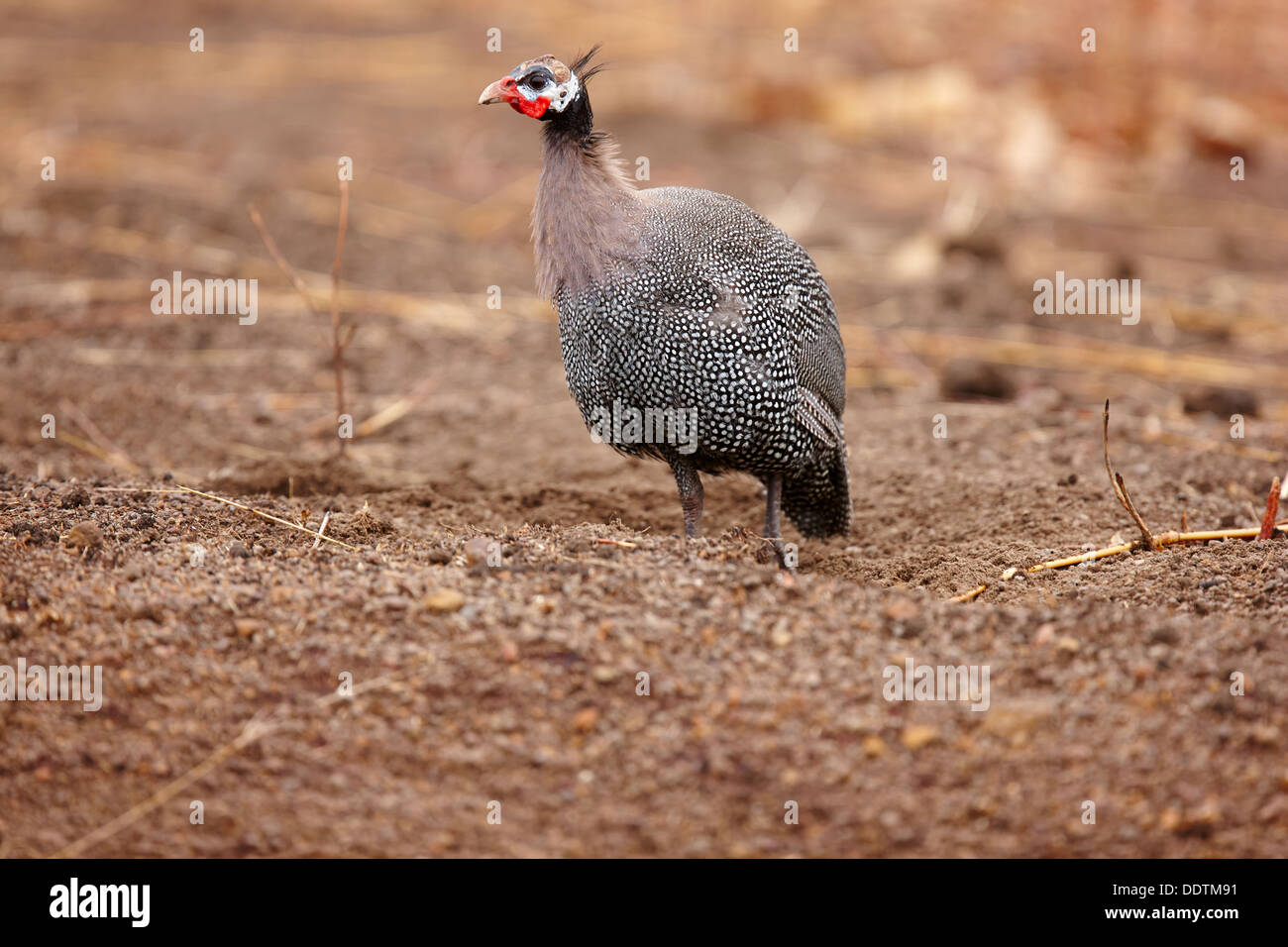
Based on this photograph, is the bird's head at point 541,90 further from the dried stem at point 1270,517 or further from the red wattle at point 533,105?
the dried stem at point 1270,517

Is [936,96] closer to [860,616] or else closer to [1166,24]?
[1166,24]

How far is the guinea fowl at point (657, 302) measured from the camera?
4094mm

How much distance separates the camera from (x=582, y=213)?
416 cm

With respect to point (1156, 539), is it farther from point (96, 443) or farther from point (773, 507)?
point (96, 443)

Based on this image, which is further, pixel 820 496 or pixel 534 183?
pixel 534 183

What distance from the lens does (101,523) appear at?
3967 millimetres

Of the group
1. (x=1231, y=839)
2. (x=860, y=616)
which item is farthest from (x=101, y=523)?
(x=1231, y=839)

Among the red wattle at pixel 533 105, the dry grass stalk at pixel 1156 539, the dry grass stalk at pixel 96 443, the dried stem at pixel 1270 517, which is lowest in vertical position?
the dry grass stalk at pixel 1156 539

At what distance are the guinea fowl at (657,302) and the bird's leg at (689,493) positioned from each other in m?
0.05

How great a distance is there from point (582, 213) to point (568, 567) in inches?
49.9

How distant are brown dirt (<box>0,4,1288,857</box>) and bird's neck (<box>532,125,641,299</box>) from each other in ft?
2.90

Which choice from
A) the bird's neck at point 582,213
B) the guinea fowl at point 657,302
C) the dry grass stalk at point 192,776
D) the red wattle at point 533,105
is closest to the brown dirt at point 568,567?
the dry grass stalk at point 192,776

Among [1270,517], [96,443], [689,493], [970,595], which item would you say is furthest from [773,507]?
[96,443]

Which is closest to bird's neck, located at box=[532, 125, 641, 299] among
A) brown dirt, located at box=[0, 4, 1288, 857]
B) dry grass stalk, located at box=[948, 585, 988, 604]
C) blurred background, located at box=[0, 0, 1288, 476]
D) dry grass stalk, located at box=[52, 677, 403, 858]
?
brown dirt, located at box=[0, 4, 1288, 857]
